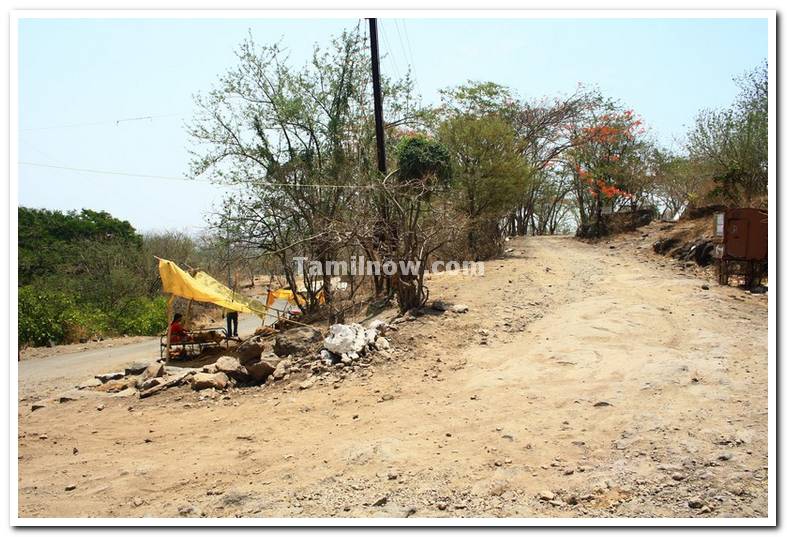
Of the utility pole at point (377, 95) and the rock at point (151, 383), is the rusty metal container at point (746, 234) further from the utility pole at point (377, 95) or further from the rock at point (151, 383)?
the rock at point (151, 383)

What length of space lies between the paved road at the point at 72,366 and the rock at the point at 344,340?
5.42 meters

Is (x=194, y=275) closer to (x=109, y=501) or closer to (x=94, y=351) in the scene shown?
(x=94, y=351)

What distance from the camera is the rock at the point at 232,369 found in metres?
9.12

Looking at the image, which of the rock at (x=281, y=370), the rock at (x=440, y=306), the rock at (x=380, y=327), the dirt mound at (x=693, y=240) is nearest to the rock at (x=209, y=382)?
the rock at (x=281, y=370)

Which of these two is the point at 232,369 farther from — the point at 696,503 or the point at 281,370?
the point at 696,503

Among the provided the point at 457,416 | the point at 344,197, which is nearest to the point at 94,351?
the point at 344,197

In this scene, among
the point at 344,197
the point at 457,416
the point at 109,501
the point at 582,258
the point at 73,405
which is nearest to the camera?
the point at 109,501

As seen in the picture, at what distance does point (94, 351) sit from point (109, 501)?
45.4 feet

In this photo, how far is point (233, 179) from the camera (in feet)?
53.7

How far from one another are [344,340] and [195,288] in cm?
512

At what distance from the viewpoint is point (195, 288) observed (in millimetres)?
12695

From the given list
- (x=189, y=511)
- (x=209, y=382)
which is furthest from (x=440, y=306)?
(x=189, y=511)

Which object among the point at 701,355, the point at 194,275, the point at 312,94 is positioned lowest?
the point at 701,355

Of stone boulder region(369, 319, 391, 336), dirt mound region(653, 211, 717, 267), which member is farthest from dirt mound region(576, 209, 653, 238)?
stone boulder region(369, 319, 391, 336)
